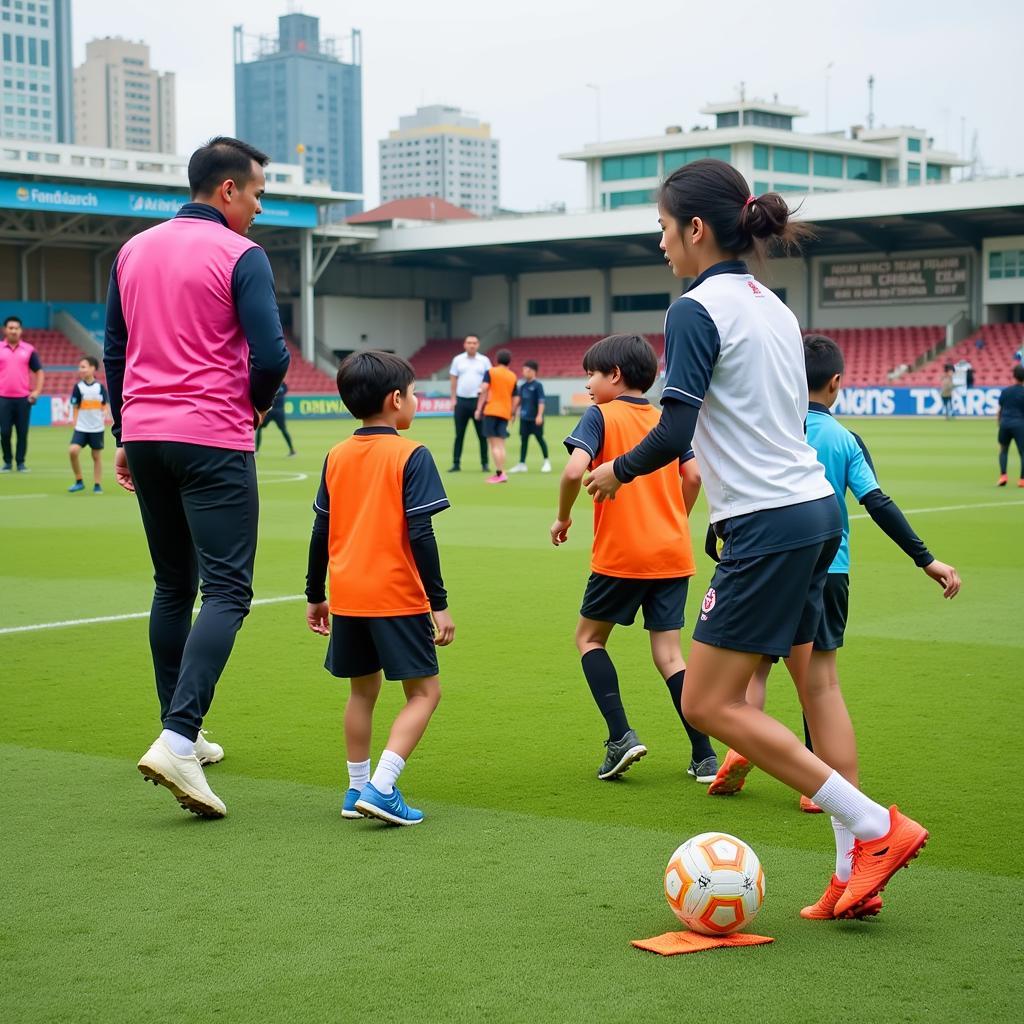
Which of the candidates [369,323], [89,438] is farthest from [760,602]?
[369,323]

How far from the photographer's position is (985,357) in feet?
171

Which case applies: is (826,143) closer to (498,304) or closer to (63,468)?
(498,304)

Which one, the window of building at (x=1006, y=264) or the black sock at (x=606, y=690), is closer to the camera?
the black sock at (x=606, y=690)

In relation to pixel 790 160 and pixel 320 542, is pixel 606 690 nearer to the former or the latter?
pixel 320 542

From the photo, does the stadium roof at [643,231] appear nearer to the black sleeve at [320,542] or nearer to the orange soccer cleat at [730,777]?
the orange soccer cleat at [730,777]

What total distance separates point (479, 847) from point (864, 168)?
95812 millimetres

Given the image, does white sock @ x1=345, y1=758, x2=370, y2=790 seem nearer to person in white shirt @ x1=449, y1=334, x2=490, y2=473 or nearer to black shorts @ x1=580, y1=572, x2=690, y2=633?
black shorts @ x1=580, y1=572, x2=690, y2=633

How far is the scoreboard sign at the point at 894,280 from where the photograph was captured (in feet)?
188

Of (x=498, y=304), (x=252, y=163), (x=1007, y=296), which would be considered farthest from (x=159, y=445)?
(x=498, y=304)

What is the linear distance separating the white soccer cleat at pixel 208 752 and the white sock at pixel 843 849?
8.70 feet

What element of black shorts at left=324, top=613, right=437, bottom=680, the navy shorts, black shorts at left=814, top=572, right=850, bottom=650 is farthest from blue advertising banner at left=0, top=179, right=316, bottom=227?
black shorts at left=814, top=572, right=850, bottom=650

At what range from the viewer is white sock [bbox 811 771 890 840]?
383cm

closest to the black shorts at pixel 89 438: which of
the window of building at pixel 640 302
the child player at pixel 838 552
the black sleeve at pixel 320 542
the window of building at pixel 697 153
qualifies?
the black sleeve at pixel 320 542

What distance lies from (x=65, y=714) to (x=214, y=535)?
73.6 inches
